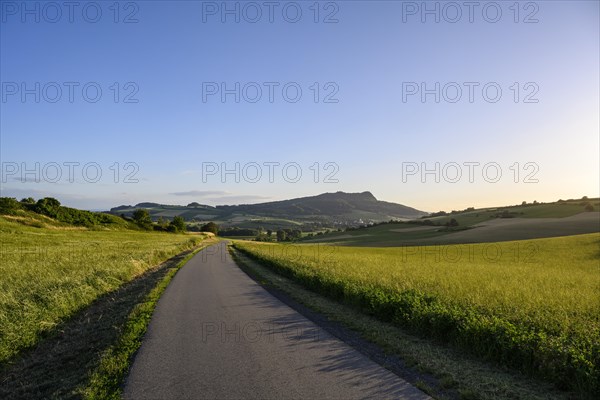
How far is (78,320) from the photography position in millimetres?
12273

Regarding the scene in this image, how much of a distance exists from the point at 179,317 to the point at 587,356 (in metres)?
9.70

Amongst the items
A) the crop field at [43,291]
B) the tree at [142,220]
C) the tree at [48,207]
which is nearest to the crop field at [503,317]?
the crop field at [43,291]

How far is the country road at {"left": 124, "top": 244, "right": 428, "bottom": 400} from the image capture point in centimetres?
606

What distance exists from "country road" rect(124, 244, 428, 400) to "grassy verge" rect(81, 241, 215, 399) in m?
0.19

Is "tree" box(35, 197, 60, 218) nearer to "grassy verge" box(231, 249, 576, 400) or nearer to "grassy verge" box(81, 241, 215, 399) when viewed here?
"grassy verge" box(81, 241, 215, 399)

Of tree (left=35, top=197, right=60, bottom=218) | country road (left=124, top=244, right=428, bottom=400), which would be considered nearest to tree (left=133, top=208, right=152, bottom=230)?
tree (left=35, top=197, right=60, bottom=218)

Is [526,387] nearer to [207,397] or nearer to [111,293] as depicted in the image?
[207,397]

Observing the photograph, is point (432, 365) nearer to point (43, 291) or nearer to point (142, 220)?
point (43, 291)

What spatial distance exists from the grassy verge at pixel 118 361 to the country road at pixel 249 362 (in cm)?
19

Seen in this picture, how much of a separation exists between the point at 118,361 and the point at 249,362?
2.47 m

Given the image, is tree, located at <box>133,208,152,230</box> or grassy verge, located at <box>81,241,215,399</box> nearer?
grassy verge, located at <box>81,241,215,399</box>

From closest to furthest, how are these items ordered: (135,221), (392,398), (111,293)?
(392,398) → (111,293) → (135,221)

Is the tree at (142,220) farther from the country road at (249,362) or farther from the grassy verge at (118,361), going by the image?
the country road at (249,362)

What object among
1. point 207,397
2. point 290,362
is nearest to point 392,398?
point 290,362
